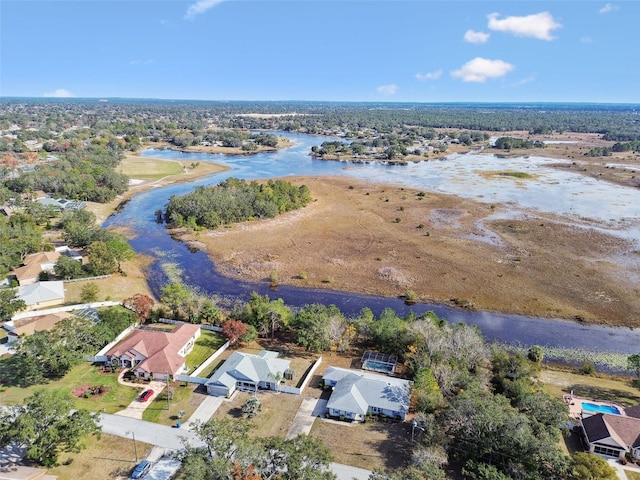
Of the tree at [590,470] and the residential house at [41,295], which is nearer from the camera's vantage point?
the tree at [590,470]

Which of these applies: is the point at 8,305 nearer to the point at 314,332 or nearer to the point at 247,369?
the point at 247,369

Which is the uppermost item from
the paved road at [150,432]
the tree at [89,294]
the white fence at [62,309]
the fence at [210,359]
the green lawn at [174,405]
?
the tree at [89,294]

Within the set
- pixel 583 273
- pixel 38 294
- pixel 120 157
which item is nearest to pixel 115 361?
pixel 38 294

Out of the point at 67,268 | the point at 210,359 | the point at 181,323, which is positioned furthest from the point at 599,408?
the point at 67,268

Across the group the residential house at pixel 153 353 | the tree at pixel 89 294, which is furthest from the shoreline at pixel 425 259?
the residential house at pixel 153 353

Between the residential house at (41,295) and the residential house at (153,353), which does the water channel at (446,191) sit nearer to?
the residential house at (41,295)
